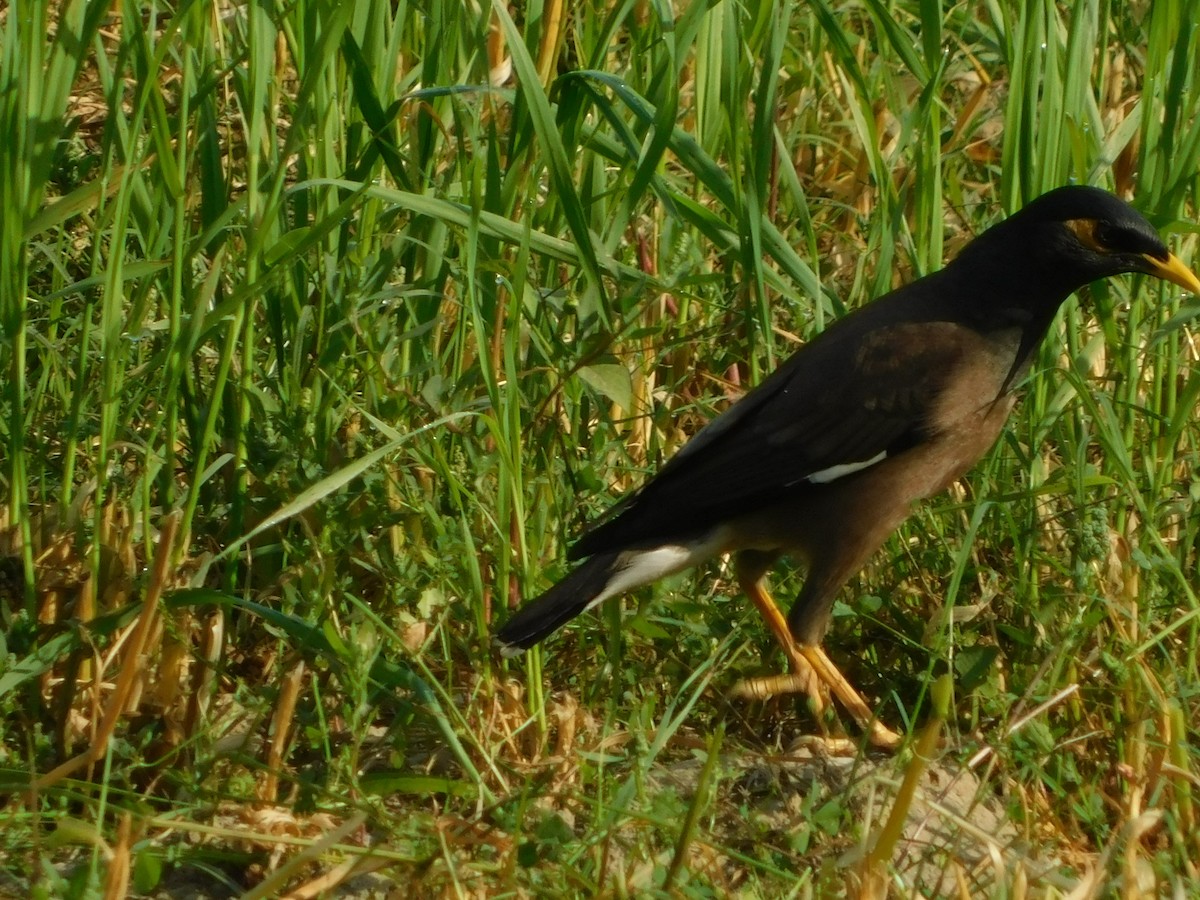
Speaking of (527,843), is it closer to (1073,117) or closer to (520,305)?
(520,305)

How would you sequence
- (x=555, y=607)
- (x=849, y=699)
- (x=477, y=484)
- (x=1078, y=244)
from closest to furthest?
(x=555, y=607)
(x=477, y=484)
(x=849, y=699)
(x=1078, y=244)

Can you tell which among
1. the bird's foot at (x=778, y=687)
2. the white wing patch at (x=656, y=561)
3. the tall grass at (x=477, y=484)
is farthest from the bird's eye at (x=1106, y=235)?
the bird's foot at (x=778, y=687)

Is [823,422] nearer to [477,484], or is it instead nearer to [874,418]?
[874,418]

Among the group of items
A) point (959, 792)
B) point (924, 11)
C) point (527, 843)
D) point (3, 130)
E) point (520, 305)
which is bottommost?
point (959, 792)

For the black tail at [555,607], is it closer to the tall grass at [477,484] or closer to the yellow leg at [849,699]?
the tall grass at [477,484]

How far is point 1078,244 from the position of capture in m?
4.31

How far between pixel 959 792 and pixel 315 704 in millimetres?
1448

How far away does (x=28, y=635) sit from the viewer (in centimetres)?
370

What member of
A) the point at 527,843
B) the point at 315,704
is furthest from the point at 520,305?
the point at 527,843

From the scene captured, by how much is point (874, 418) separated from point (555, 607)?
43.4 inches

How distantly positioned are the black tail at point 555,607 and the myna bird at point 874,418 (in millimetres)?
242

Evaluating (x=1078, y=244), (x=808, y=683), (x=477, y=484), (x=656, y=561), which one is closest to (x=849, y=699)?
(x=808, y=683)

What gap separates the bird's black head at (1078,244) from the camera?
13.9ft

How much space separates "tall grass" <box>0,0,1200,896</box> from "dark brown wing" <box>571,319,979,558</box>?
0.18 meters
